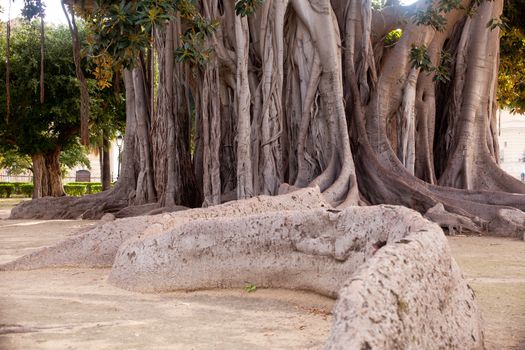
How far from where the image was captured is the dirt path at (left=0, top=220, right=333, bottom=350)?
286cm

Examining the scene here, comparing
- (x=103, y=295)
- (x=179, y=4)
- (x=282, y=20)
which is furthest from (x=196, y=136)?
(x=103, y=295)

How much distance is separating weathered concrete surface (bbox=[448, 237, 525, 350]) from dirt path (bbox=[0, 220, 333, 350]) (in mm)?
774

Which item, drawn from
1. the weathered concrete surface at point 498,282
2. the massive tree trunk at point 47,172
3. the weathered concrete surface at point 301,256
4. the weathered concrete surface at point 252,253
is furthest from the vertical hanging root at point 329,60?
the massive tree trunk at point 47,172

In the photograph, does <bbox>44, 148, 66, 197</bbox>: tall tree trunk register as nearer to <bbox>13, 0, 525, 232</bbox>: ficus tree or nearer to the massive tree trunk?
the massive tree trunk

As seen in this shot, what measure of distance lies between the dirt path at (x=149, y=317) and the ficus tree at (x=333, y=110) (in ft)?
11.1

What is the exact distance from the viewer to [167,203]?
910 centimetres

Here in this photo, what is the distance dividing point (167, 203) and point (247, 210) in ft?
12.5

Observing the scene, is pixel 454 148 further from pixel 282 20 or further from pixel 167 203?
pixel 167 203

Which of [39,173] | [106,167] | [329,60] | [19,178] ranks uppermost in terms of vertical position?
[329,60]

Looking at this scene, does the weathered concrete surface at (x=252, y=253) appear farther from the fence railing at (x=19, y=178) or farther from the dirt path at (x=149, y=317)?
the fence railing at (x=19, y=178)

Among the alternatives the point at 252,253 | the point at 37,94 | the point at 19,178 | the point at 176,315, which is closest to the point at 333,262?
the point at 252,253

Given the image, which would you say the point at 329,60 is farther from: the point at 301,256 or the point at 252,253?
the point at 301,256

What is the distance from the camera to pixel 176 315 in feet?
11.2

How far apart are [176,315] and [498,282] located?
2.19 meters
